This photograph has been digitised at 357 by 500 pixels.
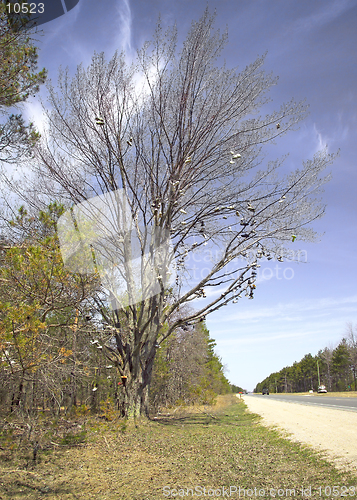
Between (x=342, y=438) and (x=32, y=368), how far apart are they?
6.14 metres

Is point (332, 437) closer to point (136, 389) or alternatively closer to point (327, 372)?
point (136, 389)

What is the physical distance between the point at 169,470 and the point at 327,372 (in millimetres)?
71472

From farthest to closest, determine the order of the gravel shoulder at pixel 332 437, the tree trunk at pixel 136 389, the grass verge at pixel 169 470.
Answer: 1. the tree trunk at pixel 136 389
2. the gravel shoulder at pixel 332 437
3. the grass verge at pixel 169 470

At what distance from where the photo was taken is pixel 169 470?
5059 millimetres

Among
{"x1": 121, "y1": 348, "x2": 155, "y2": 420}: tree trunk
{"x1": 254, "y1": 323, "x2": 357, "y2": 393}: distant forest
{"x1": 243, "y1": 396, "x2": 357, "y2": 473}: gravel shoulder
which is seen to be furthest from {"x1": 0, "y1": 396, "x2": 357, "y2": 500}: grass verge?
{"x1": 254, "y1": 323, "x2": 357, "y2": 393}: distant forest

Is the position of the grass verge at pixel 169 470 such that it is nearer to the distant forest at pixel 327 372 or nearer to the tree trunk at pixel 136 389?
the tree trunk at pixel 136 389

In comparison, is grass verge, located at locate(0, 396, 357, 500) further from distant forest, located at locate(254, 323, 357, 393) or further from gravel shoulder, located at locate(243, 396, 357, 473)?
distant forest, located at locate(254, 323, 357, 393)

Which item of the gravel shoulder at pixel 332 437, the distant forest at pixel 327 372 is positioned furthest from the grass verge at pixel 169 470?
the distant forest at pixel 327 372

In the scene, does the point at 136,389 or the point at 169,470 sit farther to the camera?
the point at 136,389

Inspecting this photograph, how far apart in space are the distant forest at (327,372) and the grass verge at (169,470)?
47.1 meters

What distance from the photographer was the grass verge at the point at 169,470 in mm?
3992

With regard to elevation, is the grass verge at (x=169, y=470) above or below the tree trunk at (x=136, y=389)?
below

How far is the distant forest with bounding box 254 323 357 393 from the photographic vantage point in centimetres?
5144

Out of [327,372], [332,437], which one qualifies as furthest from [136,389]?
[327,372]
